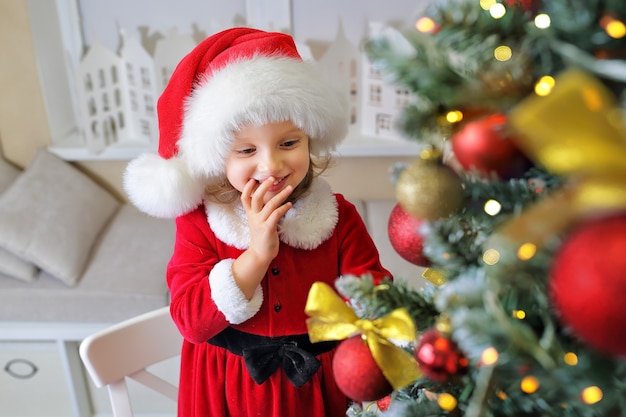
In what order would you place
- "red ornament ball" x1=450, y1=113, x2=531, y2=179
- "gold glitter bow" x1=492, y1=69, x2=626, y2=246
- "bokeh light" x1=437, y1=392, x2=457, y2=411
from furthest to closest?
→ "bokeh light" x1=437, y1=392, x2=457, y2=411 → "red ornament ball" x1=450, y1=113, x2=531, y2=179 → "gold glitter bow" x1=492, y1=69, x2=626, y2=246

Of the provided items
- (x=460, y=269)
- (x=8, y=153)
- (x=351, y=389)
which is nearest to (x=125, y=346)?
(x=351, y=389)

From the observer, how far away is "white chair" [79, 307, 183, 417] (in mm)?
867

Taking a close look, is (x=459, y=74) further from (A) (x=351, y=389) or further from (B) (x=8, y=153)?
(B) (x=8, y=153)

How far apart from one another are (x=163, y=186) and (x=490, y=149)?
21.9 inches

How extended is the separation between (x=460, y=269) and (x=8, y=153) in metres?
1.86

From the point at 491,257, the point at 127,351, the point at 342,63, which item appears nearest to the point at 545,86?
the point at 491,257

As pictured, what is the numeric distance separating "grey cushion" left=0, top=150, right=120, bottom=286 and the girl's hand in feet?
3.24

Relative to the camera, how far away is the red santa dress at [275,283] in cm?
82

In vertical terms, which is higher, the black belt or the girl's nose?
the girl's nose

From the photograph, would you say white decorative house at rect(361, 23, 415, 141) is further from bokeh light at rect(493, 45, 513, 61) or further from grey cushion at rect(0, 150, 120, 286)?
bokeh light at rect(493, 45, 513, 61)

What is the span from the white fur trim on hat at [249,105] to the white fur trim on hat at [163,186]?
0.06ft

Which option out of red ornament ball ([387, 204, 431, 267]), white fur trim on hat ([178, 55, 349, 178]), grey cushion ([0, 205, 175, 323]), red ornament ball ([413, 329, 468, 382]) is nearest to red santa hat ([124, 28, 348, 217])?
white fur trim on hat ([178, 55, 349, 178])

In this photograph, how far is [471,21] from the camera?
34 cm

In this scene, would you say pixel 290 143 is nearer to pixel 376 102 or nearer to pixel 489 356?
pixel 489 356
